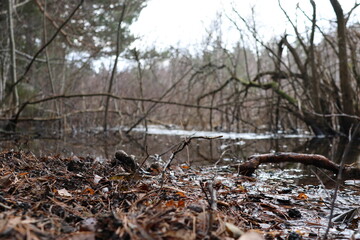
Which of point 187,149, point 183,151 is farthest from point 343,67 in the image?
point 187,149

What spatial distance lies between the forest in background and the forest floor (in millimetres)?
4846

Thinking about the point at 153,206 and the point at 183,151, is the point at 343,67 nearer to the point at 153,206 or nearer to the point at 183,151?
the point at 183,151

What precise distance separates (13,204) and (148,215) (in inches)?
26.3

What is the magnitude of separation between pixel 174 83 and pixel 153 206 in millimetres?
10849

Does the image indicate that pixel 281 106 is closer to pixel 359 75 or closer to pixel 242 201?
pixel 359 75

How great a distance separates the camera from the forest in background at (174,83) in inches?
310

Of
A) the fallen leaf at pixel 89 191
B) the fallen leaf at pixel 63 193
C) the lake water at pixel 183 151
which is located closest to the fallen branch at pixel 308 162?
the lake water at pixel 183 151

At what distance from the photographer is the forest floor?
124 cm

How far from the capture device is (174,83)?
12.2m

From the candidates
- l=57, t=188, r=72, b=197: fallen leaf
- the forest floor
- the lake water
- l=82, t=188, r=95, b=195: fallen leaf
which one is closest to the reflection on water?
the lake water

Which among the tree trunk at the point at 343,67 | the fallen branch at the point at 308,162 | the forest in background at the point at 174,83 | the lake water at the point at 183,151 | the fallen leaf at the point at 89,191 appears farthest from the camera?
the forest in background at the point at 174,83

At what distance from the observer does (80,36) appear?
502 inches

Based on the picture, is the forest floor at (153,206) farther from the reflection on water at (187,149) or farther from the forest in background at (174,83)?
the forest in background at (174,83)

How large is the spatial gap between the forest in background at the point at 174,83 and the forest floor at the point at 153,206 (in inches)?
191
